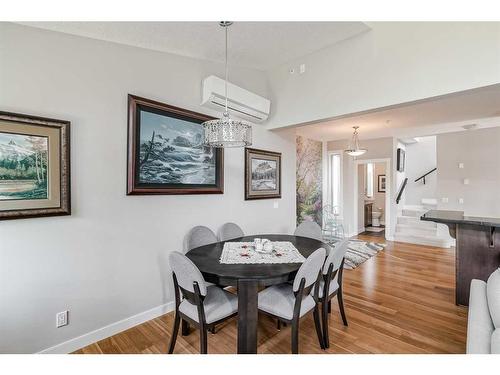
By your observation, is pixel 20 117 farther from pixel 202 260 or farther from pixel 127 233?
pixel 202 260

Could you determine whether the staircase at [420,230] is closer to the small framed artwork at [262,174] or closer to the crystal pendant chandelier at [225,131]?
the small framed artwork at [262,174]

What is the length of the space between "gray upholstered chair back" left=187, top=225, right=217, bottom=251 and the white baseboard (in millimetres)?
704

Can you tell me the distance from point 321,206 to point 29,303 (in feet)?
18.5

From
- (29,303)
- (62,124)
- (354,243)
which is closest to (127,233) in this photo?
(29,303)

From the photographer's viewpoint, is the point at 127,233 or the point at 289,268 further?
the point at 127,233

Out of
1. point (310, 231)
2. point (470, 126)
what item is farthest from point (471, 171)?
point (310, 231)

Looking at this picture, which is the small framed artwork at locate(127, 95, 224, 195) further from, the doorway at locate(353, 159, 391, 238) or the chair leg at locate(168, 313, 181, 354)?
the doorway at locate(353, 159, 391, 238)

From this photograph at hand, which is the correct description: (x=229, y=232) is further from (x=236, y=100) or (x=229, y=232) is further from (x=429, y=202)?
(x=429, y=202)

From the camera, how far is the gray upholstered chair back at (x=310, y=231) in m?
3.13

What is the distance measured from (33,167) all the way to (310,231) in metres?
2.78

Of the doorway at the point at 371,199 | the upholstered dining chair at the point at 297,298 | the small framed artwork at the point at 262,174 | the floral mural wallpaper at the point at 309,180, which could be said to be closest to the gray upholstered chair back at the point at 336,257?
the upholstered dining chair at the point at 297,298

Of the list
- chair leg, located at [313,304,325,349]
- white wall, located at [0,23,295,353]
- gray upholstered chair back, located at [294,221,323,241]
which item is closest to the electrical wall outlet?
white wall, located at [0,23,295,353]

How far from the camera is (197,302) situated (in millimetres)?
1732

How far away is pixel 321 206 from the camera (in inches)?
249
